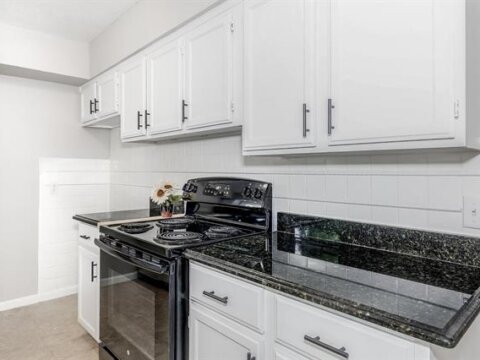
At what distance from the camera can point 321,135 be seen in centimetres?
137

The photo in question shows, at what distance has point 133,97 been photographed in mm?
2641

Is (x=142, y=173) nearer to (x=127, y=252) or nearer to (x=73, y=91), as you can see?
(x=73, y=91)

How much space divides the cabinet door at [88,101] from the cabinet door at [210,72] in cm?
158

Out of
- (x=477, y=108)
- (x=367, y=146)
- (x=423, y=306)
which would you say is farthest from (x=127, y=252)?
(x=477, y=108)

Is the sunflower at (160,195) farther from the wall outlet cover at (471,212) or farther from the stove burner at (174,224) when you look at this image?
the wall outlet cover at (471,212)

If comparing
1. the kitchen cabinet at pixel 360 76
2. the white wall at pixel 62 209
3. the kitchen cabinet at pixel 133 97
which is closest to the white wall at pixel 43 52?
the kitchen cabinet at pixel 133 97

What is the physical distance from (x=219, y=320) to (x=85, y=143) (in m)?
2.97

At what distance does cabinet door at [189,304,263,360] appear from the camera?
3.96ft

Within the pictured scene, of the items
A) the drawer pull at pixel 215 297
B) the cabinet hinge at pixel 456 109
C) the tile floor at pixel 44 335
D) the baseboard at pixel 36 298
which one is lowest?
the tile floor at pixel 44 335

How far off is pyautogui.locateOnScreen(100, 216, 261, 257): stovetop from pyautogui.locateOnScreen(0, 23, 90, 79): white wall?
183 centimetres

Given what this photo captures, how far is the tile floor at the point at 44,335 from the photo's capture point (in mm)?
2385

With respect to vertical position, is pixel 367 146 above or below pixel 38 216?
above

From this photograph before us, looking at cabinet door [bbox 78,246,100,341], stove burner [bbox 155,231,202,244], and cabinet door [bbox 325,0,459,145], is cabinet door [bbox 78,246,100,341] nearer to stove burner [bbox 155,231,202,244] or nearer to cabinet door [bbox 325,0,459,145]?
stove burner [bbox 155,231,202,244]

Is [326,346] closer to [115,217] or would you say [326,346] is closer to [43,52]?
[115,217]
